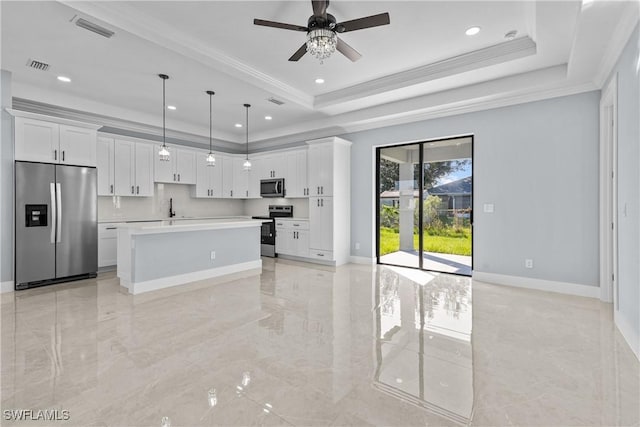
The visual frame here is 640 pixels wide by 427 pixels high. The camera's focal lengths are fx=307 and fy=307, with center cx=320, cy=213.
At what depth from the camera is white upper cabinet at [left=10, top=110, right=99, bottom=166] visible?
14.3 feet

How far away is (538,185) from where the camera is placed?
14.3 feet

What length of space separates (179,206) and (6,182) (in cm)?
300

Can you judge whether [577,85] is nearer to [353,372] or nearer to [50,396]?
[353,372]

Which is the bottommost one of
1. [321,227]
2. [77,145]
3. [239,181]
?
[321,227]

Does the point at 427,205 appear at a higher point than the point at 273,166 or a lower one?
lower

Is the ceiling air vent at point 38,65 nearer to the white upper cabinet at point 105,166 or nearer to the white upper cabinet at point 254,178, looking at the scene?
the white upper cabinet at point 105,166

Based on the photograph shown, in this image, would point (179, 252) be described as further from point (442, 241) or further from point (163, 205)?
point (442, 241)

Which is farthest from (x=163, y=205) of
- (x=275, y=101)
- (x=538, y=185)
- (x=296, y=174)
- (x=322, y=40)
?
(x=538, y=185)

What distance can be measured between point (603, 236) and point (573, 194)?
62 cm

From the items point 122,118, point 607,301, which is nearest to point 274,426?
point 607,301

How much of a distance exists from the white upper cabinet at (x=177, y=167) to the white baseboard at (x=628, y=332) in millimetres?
7181

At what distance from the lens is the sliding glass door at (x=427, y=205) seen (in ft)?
17.2

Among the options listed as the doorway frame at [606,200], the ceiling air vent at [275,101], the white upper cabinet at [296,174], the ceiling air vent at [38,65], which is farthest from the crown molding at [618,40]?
the ceiling air vent at [38,65]

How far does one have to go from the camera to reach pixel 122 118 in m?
5.73
